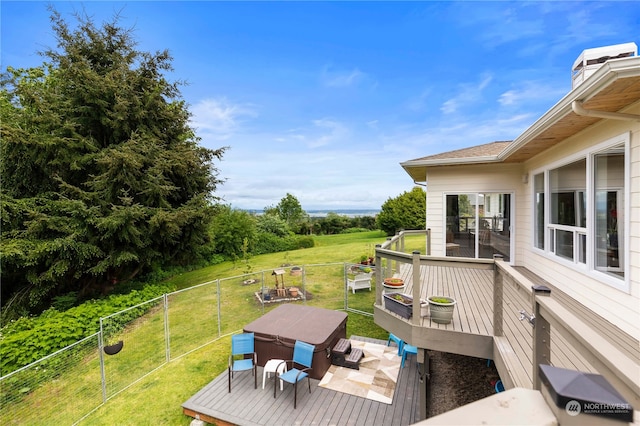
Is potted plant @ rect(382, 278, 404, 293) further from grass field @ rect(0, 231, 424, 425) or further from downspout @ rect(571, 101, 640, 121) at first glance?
grass field @ rect(0, 231, 424, 425)

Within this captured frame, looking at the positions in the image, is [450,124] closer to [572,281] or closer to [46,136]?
[572,281]

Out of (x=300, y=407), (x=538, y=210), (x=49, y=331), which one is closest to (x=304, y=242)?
(x=49, y=331)

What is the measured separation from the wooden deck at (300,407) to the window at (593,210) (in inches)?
151

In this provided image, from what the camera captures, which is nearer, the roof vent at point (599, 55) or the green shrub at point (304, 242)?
the roof vent at point (599, 55)

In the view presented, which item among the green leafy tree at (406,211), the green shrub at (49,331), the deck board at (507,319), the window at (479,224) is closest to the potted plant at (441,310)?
the deck board at (507,319)

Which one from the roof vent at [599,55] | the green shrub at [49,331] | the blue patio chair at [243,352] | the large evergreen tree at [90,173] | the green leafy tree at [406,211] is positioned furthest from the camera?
the green leafy tree at [406,211]

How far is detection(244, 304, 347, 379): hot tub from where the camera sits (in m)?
6.54

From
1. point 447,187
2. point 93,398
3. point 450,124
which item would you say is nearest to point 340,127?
point 450,124

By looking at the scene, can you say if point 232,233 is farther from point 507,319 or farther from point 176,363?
point 507,319

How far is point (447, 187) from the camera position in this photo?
9.20 metres

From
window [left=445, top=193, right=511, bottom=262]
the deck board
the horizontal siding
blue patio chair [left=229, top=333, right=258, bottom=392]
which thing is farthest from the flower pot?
window [left=445, top=193, right=511, bottom=262]

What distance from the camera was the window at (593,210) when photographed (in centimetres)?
417

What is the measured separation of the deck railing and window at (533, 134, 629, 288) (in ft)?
2.97

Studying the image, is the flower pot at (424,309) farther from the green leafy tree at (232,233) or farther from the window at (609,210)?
the green leafy tree at (232,233)
